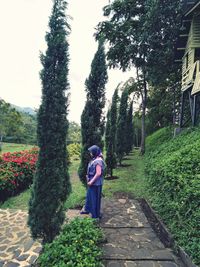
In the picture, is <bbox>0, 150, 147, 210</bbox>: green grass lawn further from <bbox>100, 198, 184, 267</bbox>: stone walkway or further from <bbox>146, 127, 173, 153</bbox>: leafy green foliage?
<bbox>146, 127, 173, 153</bbox>: leafy green foliage

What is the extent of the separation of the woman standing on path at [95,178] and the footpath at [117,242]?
24.7 inches

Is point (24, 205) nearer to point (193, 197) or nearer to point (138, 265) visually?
point (138, 265)

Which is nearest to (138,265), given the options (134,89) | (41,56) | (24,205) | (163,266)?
(163,266)

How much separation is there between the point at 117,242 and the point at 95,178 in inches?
55.9

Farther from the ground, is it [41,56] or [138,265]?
[41,56]

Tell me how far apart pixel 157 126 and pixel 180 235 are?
86.7 ft

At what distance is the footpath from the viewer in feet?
11.9

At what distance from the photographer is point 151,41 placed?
503 inches

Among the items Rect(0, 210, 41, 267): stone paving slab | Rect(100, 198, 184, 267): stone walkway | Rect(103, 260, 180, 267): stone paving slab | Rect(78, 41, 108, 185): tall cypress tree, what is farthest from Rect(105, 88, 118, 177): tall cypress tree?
Rect(103, 260, 180, 267): stone paving slab

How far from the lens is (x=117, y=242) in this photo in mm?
4262

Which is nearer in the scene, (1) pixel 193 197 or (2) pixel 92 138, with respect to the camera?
(1) pixel 193 197

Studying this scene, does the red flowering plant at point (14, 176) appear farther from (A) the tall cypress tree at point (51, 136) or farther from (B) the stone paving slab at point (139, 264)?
(B) the stone paving slab at point (139, 264)

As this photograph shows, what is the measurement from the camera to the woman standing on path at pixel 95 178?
468 centimetres

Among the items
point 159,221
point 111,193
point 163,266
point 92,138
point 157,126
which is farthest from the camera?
point 157,126
